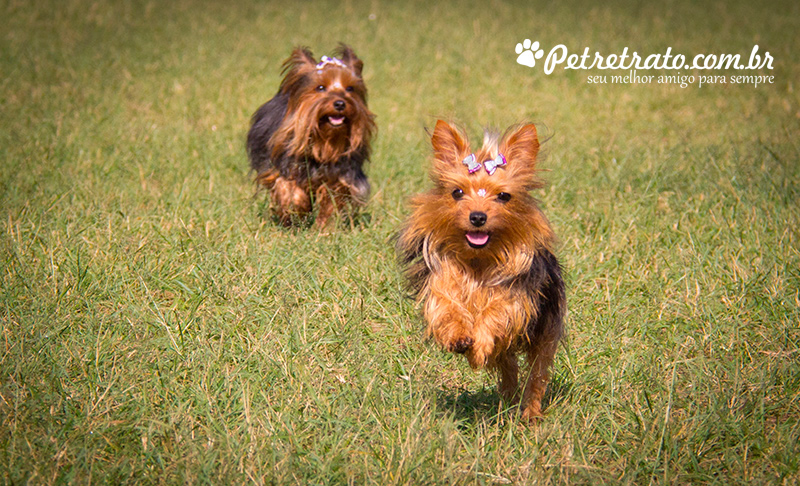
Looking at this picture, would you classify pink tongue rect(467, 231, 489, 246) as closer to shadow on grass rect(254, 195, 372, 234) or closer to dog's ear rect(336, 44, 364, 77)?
shadow on grass rect(254, 195, 372, 234)

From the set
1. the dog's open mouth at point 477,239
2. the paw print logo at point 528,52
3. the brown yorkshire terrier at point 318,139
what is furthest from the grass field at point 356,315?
the paw print logo at point 528,52

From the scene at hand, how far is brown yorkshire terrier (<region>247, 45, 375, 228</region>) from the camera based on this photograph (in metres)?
5.87

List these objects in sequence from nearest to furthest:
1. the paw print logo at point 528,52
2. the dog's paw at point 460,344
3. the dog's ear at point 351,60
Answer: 1. the dog's paw at point 460,344
2. the dog's ear at point 351,60
3. the paw print logo at point 528,52

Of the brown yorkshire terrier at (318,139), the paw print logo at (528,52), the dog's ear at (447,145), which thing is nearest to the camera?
the dog's ear at (447,145)

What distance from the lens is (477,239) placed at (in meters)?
3.13

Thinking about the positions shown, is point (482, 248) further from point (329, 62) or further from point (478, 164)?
point (329, 62)

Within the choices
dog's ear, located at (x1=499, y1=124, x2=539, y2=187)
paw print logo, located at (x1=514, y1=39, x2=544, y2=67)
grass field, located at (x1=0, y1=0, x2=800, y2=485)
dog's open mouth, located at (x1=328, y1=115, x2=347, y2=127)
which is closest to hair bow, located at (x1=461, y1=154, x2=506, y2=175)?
dog's ear, located at (x1=499, y1=124, x2=539, y2=187)

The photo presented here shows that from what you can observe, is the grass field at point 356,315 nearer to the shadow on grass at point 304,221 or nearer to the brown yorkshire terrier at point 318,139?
the shadow on grass at point 304,221

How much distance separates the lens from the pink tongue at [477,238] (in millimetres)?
3123

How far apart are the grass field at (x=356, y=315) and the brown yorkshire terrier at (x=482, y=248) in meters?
0.46

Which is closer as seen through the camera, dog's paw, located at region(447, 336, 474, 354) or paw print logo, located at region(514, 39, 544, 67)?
dog's paw, located at region(447, 336, 474, 354)

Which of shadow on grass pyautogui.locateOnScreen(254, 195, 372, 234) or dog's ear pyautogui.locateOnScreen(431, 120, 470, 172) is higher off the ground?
dog's ear pyautogui.locateOnScreen(431, 120, 470, 172)

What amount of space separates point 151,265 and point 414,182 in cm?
265

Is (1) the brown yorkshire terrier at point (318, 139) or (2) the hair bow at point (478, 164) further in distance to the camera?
(1) the brown yorkshire terrier at point (318, 139)
